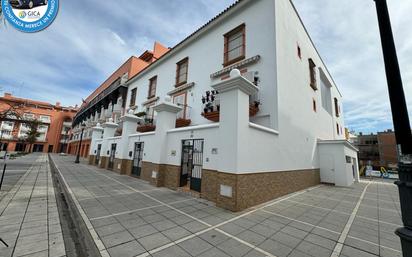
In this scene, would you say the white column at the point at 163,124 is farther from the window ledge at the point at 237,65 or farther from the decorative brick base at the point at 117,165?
the decorative brick base at the point at 117,165

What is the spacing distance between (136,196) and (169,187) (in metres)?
1.94

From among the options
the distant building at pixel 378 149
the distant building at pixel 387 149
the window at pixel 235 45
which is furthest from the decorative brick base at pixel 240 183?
the distant building at pixel 387 149

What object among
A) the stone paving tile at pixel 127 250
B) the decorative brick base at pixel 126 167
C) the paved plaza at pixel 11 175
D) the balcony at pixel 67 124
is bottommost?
the stone paving tile at pixel 127 250

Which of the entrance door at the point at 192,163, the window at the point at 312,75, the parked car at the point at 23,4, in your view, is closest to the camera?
the parked car at the point at 23,4

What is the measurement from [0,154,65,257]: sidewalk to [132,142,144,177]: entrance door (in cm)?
542

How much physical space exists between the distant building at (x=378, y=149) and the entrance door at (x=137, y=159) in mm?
50322

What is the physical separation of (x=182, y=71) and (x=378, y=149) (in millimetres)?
57181

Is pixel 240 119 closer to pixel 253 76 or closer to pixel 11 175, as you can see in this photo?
pixel 253 76

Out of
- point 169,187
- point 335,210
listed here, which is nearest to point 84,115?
point 169,187

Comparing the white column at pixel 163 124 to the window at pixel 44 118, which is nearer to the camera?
the white column at pixel 163 124

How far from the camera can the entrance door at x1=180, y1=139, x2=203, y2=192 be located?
24.5 feet

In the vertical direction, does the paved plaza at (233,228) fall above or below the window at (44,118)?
below

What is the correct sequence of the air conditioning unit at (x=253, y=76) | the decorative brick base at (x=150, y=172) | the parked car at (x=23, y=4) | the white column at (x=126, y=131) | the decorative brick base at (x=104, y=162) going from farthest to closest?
the decorative brick base at (x=104, y=162) < the white column at (x=126, y=131) < the decorative brick base at (x=150, y=172) < the air conditioning unit at (x=253, y=76) < the parked car at (x=23, y=4)

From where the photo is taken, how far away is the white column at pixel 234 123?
551 cm
